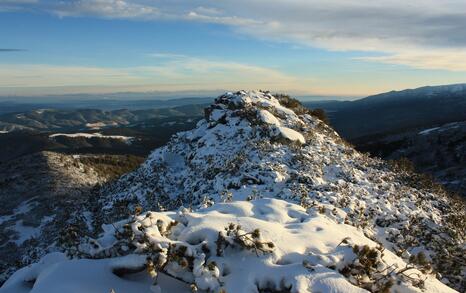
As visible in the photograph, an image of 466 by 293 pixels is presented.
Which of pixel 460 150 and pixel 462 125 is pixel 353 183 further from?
pixel 462 125

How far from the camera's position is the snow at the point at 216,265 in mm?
6801

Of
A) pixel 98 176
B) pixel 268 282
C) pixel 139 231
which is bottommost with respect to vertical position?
pixel 98 176

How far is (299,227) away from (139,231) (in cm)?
359

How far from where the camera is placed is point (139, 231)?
24.7 feet

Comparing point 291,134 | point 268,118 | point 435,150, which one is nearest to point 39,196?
point 268,118

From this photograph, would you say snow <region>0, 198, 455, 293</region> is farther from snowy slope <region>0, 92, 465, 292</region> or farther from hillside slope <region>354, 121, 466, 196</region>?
hillside slope <region>354, 121, 466, 196</region>

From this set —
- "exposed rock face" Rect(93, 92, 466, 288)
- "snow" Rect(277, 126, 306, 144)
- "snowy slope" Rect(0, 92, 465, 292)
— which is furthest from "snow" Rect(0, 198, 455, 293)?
"snow" Rect(277, 126, 306, 144)

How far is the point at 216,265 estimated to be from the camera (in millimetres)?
7172

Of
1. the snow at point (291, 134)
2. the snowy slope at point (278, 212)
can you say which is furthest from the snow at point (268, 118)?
the snow at point (291, 134)

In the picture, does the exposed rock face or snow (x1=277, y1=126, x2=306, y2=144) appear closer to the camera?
the exposed rock face

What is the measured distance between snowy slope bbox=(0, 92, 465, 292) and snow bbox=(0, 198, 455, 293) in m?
0.02

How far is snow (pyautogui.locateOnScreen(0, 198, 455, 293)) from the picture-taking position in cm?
680

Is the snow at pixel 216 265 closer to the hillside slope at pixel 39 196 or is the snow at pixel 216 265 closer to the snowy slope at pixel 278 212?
the snowy slope at pixel 278 212

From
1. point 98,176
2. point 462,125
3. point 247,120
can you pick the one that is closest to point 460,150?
point 462,125
